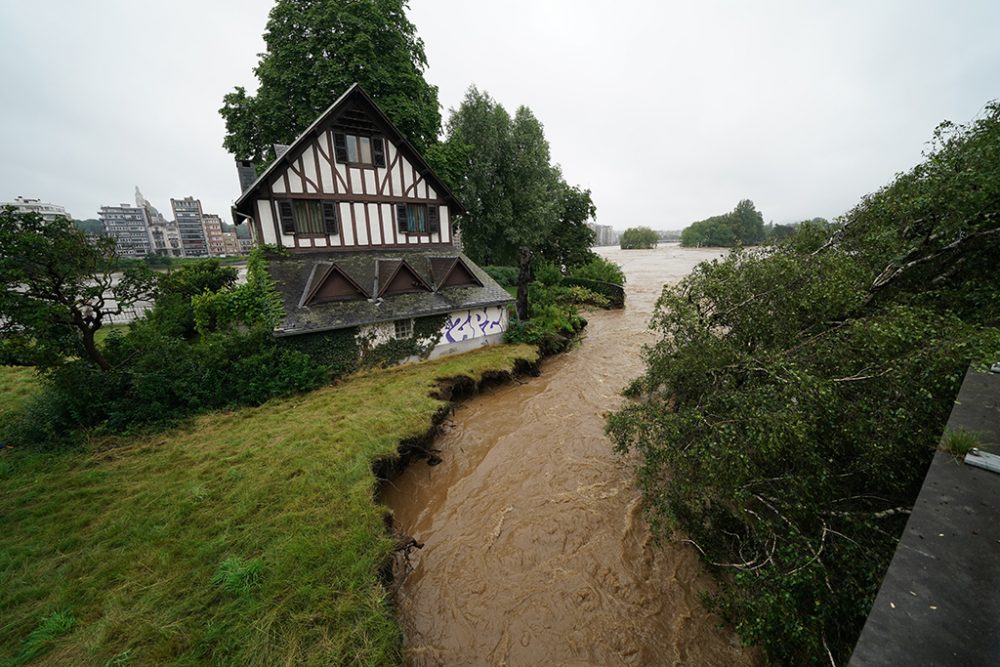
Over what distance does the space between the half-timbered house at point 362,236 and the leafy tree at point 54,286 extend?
3.80 m

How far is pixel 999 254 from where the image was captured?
652cm

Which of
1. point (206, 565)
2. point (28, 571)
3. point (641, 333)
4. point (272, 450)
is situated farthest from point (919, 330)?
point (641, 333)

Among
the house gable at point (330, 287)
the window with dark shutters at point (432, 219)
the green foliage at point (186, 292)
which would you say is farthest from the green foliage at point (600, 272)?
the green foliage at point (186, 292)

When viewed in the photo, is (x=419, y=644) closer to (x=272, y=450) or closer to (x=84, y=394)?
(x=272, y=450)

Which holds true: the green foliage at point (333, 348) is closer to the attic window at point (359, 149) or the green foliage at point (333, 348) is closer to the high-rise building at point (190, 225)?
the attic window at point (359, 149)

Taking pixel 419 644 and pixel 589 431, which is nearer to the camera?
pixel 419 644

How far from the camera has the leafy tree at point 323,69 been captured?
16594 millimetres

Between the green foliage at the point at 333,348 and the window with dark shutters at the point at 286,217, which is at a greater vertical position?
the window with dark shutters at the point at 286,217

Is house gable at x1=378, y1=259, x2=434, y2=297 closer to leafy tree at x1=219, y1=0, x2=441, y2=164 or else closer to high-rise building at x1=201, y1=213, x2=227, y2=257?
leafy tree at x1=219, y1=0, x2=441, y2=164

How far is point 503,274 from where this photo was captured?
92.5ft

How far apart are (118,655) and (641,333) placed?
20.3m

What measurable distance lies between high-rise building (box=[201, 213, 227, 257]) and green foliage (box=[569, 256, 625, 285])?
4397 inches

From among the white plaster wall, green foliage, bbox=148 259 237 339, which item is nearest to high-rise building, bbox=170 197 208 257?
green foliage, bbox=148 259 237 339

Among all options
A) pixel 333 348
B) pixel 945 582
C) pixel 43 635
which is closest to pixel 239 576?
pixel 43 635
